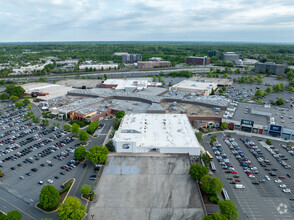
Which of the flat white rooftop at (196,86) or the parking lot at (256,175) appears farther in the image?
the flat white rooftop at (196,86)

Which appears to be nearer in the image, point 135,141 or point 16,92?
point 135,141

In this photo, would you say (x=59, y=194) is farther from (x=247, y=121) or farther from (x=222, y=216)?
(x=247, y=121)

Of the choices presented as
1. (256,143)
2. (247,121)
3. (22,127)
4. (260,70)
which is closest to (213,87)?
(247,121)

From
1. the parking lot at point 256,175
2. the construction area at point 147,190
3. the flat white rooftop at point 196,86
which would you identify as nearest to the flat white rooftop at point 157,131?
the construction area at point 147,190

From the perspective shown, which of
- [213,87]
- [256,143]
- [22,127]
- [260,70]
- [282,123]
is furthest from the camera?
[260,70]

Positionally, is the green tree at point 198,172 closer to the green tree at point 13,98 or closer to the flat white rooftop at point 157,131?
the flat white rooftop at point 157,131

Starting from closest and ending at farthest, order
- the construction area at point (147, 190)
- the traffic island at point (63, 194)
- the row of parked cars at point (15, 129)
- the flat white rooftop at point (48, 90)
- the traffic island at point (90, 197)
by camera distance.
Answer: the construction area at point (147, 190) → the traffic island at point (63, 194) → the traffic island at point (90, 197) → the row of parked cars at point (15, 129) → the flat white rooftop at point (48, 90)

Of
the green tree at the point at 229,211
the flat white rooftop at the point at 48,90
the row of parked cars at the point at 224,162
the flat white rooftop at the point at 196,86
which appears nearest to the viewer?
the green tree at the point at 229,211
